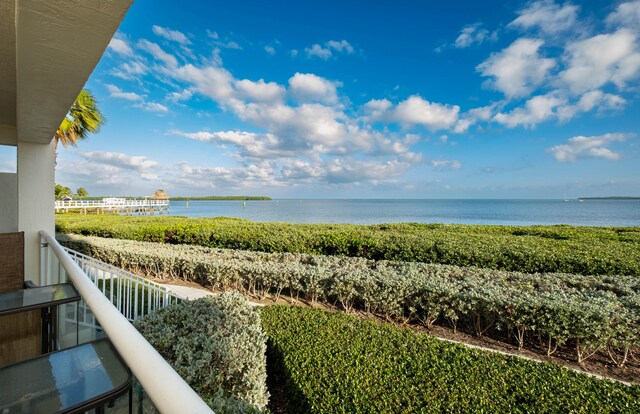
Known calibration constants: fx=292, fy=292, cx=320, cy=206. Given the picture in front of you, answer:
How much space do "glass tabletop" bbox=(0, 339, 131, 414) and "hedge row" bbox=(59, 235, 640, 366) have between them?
427 cm

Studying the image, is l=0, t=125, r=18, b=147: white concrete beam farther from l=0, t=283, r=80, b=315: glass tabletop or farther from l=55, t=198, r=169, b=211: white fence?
A: l=55, t=198, r=169, b=211: white fence

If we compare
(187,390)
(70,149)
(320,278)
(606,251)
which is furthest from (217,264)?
(70,149)

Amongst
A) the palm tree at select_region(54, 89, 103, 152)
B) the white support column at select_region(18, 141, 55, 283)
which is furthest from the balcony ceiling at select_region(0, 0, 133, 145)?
the palm tree at select_region(54, 89, 103, 152)

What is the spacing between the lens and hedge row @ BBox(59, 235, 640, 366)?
3.73 metres

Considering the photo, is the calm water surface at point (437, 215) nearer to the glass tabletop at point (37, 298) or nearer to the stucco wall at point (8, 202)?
the stucco wall at point (8, 202)

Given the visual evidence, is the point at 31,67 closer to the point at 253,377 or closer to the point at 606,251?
the point at 253,377

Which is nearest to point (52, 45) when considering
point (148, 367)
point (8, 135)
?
point (148, 367)

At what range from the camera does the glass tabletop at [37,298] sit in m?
1.56

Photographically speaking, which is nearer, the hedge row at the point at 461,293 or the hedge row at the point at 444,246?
the hedge row at the point at 461,293

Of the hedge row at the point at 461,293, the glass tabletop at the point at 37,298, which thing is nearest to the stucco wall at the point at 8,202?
the glass tabletop at the point at 37,298

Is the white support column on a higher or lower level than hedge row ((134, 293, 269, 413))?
higher

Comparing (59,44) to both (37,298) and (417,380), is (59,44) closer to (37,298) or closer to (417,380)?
(37,298)

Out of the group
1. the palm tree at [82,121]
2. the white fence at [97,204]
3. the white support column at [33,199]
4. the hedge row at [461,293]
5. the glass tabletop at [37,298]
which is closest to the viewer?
the glass tabletop at [37,298]

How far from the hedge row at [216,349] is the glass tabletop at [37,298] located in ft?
3.08
